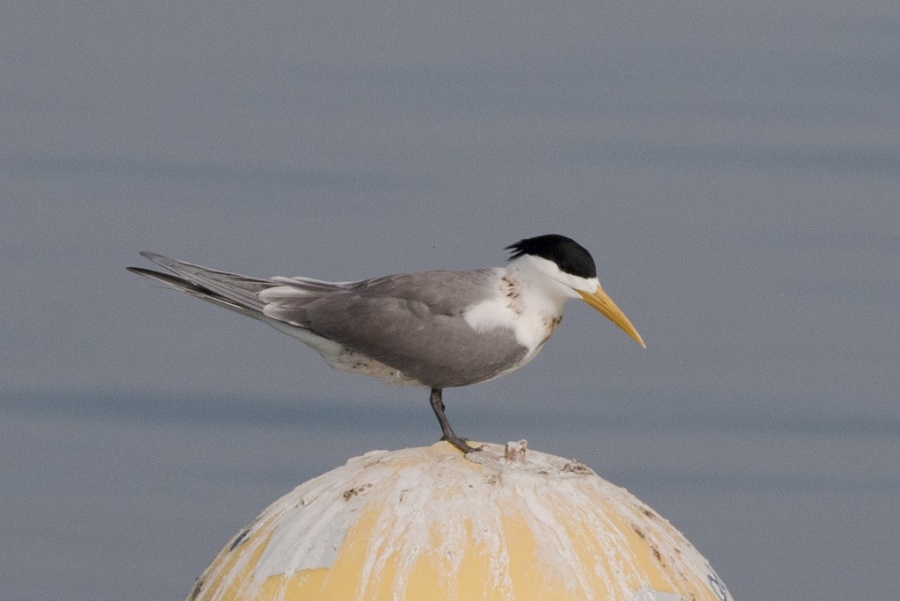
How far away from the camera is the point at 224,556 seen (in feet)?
35.6

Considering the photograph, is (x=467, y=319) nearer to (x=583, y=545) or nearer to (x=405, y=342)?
(x=405, y=342)

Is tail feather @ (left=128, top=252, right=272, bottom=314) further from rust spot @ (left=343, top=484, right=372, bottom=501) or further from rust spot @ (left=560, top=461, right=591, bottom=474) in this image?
rust spot @ (left=560, top=461, right=591, bottom=474)

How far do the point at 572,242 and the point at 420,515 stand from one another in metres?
2.97

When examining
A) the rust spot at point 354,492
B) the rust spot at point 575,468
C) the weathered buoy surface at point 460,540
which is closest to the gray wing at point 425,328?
the weathered buoy surface at point 460,540

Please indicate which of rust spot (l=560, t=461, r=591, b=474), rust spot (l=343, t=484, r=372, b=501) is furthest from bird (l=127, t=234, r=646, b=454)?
rust spot (l=343, t=484, r=372, b=501)

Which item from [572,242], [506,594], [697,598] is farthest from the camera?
[572,242]

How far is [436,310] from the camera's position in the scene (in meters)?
12.4

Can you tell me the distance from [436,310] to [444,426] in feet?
3.71

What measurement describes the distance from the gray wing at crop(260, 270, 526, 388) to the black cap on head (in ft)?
1.47

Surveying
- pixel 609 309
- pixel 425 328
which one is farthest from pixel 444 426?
pixel 609 309

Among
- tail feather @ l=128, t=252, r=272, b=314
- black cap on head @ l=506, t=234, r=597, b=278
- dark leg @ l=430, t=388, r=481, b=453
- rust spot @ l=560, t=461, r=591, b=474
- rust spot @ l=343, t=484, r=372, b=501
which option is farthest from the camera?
tail feather @ l=128, t=252, r=272, b=314

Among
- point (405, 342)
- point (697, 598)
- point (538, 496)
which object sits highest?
point (405, 342)

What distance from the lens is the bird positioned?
1216 centimetres

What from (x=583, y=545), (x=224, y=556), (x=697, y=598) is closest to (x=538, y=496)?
(x=583, y=545)
